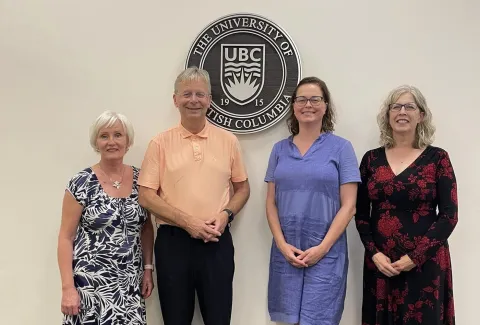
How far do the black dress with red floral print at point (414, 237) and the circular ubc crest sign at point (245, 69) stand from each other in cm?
65

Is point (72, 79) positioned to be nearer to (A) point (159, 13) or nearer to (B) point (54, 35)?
(B) point (54, 35)

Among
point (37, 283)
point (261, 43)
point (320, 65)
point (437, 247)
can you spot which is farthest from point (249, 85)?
point (37, 283)

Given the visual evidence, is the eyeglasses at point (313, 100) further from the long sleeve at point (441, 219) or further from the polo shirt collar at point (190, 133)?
the long sleeve at point (441, 219)

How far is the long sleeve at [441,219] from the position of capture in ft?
6.16

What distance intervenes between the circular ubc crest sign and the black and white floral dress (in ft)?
2.43

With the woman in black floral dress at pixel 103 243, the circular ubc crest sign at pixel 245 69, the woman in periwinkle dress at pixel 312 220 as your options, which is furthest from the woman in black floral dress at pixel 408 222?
the woman in black floral dress at pixel 103 243

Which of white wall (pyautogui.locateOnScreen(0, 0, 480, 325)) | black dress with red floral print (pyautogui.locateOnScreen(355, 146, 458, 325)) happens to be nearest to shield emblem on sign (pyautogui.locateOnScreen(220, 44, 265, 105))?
white wall (pyautogui.locateOnScreen(0, 0, 480, 325))

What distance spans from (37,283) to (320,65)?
1948mm

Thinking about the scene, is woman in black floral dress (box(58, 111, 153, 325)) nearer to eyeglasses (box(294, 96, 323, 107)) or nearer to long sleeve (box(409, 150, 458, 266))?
eyeglasses (box(294, 96, 323, 107))

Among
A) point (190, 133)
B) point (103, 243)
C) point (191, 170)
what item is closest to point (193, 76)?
point (190, 133)

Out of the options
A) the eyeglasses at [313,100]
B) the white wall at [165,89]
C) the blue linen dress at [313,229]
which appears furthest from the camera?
the white wall at [165,89]

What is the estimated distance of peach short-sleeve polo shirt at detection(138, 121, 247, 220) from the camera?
82.4 inches

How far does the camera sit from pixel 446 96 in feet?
7.62

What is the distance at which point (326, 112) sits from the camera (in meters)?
2.19
